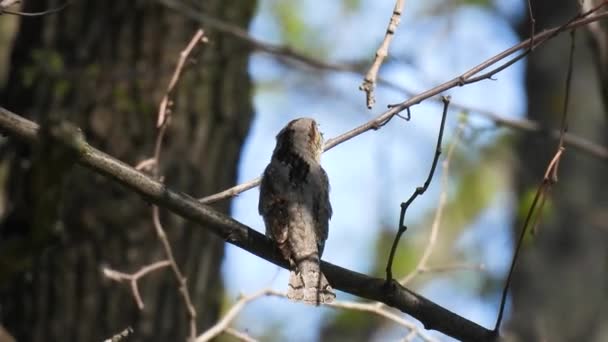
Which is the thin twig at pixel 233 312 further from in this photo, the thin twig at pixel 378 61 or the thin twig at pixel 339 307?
the thin twig at pixel 378 61

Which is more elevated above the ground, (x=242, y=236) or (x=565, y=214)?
(x=242, y=236)

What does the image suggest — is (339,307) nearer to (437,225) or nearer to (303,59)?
(437,225)

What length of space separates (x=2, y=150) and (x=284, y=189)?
237 centimetres

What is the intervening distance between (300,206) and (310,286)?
0.49m

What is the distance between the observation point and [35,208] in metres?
1.62

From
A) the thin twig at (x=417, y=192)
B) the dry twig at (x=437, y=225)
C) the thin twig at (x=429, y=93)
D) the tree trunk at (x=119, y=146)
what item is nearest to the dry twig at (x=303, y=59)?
the tree trunk at (x=119, y=146)

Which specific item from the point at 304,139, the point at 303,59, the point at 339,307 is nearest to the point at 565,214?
the point at 303,59

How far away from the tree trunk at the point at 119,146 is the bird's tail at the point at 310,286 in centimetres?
193

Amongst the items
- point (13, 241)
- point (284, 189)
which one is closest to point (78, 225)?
point (284, 189)

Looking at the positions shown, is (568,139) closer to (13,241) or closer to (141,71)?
(141,71)

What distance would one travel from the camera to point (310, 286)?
2.85 m

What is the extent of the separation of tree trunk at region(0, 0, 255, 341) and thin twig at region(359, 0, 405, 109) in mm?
2165

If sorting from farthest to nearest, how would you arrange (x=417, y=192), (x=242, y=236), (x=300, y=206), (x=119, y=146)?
(x=119, y=146)
(x=300, y=206)
(x=242, y=236)
(x=417, y=192)

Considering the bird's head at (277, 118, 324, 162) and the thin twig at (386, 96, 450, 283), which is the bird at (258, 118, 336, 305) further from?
the thin twig at (386, 96, 450, 283)
